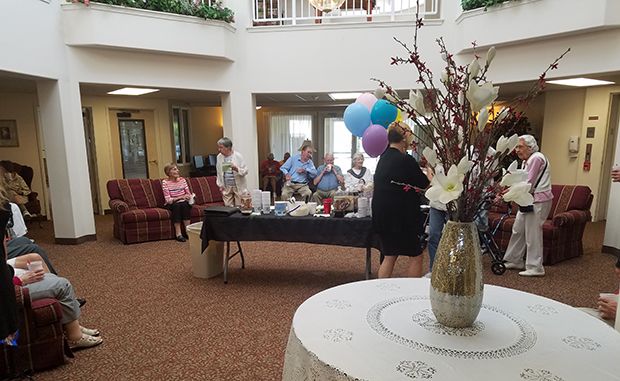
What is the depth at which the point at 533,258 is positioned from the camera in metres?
4.32

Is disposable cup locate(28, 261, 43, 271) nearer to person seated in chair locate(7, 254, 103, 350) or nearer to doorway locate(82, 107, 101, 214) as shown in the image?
person seated in chair locate(7, 254, 103, 350)

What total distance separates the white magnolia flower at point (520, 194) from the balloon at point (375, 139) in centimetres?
347

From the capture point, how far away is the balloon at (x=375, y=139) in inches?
182

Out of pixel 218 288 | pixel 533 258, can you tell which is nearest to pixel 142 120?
pixel 218 288

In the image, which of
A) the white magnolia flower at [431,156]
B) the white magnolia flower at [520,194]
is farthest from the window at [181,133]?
the white magnolia flower at [520,194]

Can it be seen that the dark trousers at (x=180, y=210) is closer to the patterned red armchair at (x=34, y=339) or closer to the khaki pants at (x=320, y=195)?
the khaki pants at (x=320, y=195)

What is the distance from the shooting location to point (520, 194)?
1208mm

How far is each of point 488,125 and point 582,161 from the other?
7566 mm

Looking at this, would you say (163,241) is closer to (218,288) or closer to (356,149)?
(218,288)

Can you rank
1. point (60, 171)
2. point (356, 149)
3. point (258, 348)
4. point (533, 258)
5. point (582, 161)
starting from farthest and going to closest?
point (356, 149) → point (582, 161) → point (60, 171) → point (533, 258) → point (258, 348)

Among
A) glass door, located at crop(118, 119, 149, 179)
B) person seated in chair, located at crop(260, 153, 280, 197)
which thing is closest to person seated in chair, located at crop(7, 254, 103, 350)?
glass door, located at crop(118, 119, 149, 179)

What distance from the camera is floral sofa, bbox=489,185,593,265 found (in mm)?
4695

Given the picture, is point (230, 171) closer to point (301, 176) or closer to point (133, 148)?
point (301, 176)

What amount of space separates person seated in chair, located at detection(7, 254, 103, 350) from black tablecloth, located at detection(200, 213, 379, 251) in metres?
1.43
